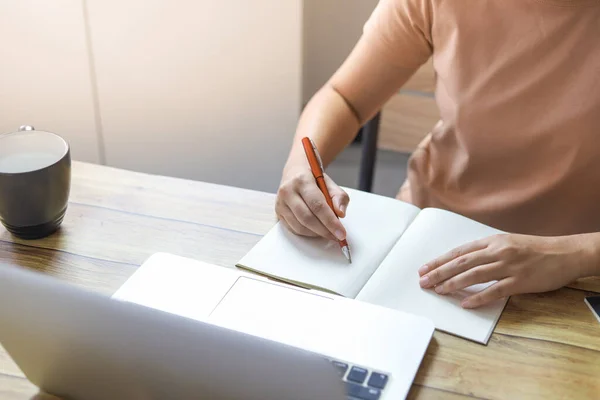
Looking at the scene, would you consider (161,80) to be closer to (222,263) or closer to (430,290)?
(222,263)

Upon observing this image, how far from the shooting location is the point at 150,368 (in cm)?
57

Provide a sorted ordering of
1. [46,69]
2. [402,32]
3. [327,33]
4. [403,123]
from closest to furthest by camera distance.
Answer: [402,32], [46,69], [403,123], [327,33]

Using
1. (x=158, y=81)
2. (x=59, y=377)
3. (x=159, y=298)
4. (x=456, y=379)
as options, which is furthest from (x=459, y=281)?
(x=158, y=81)

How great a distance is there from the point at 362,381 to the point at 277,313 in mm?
145

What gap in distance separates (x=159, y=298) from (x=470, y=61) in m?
0.62

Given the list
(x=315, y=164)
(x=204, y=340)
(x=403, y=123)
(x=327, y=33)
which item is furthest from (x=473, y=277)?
(x=327, y=33)

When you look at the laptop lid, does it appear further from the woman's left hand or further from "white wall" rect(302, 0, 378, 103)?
"white wall" rect(302, 0, 378, 103)

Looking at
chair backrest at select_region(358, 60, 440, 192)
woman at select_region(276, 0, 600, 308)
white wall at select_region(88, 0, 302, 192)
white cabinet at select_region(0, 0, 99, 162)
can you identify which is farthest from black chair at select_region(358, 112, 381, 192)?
white cabinet at select_region(0, 0, 99, 162)

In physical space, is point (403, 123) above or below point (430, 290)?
below

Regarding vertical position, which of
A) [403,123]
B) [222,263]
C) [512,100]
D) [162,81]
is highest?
[512,100]

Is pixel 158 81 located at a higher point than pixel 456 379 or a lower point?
lower

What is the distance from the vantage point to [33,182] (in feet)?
2.88

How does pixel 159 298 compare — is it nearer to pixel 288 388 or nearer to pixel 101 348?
pixel 101 348

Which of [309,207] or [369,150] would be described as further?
[369,150]
